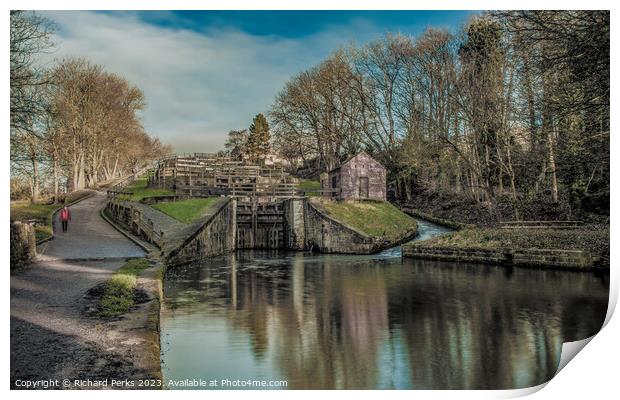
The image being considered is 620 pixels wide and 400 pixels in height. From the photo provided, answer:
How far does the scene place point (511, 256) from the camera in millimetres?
17641

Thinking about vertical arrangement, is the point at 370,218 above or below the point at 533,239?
above

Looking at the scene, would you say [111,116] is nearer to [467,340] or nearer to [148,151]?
[148,151]

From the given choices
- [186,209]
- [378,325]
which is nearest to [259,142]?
[186,209]

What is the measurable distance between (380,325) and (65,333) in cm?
557

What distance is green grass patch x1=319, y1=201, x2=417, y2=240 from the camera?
2625 cm

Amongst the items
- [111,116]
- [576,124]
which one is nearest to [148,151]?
[111,116]

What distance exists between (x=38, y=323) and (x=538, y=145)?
44.4 ft

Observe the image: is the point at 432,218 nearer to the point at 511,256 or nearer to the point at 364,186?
the point at 364,186

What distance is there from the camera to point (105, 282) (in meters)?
10.9

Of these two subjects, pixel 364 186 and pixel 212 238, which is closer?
pixel 212 238

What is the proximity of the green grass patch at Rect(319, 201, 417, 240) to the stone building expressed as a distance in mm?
3612

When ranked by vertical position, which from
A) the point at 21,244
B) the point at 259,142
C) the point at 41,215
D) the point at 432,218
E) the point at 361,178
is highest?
the point at 259,142

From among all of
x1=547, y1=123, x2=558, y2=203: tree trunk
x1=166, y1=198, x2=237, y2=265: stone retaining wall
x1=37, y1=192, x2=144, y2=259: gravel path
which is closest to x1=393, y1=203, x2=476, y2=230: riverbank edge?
x1=547, y1=123, x2=558, y2=203: tree trunk

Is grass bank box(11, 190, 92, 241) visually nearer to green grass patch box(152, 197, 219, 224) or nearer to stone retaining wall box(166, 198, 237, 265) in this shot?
stone retaining wall box(166, 198, 237, 265)
